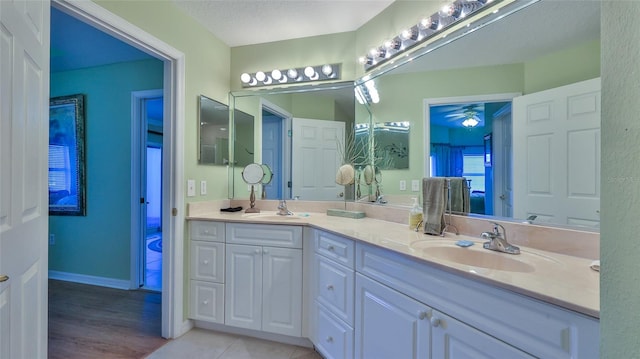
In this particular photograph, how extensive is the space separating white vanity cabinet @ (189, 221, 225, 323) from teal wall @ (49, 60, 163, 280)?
1.29m

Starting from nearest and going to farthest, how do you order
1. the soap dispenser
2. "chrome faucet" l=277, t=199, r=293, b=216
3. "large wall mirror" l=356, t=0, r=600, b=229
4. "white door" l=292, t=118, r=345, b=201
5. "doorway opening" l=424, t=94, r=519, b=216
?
"large wall mirror" l=356, t=0, r=600, b=229 < "doorway opening" l=424, t=94, r=519, b=216 < the soap dispenser < "chrome faucet" l=277, t=199, r=293, b=216 < "white door" l=292, t=118, r=345, b=201

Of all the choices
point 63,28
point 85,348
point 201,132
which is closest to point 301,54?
point 201,132

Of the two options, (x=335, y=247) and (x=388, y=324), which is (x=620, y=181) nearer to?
(x=388, y=324)

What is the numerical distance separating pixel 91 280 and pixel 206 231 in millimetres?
1987

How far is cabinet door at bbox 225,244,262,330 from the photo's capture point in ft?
6.49

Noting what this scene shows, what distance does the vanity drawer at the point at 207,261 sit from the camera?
2.08m

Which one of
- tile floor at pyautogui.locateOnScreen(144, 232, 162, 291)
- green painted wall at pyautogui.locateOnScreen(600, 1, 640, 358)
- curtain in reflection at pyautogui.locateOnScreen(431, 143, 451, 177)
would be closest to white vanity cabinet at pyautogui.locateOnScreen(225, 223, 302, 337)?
curtain in reflection at pyautogui.locateOnScreen(431, 143, 451, 177)

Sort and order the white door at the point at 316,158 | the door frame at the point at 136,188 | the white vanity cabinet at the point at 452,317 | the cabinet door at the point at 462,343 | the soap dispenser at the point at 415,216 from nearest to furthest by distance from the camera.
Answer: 1. the white vanity cabinet at the point at 452,317
2. the cabinet door at the point at 462,343
3. the soap dispenser at the point at 415,216
4. the white door at the point at 316,158
5. the door frame at the point at 136,188

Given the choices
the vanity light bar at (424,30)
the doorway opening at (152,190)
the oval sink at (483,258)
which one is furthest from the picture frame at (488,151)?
the doorway opening at (152,190)

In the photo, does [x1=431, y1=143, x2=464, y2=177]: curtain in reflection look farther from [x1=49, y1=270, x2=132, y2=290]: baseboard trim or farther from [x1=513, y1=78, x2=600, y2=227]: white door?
[x1=49, y1=270, x2=132, y2=290]: baseboard trim

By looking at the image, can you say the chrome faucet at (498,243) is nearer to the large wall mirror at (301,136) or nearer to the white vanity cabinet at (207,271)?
the large wall mirror at (301,136)

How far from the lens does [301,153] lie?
251cm

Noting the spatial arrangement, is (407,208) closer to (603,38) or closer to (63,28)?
(603,38)

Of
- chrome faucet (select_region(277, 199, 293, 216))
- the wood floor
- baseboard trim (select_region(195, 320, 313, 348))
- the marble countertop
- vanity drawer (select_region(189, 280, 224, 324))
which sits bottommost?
the wood floor
